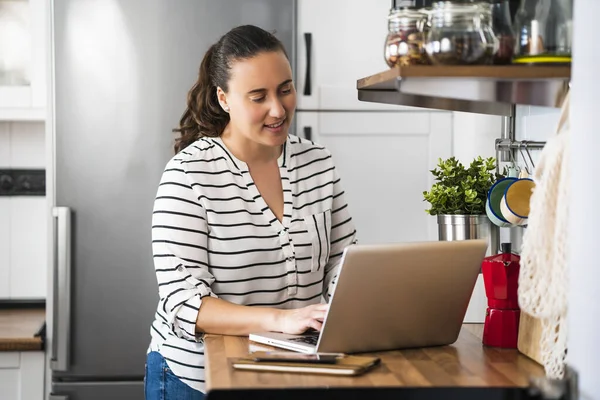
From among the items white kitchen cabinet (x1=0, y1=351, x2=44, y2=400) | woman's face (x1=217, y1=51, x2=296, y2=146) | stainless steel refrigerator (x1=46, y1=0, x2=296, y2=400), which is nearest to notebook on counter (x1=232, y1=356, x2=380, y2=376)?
woman's face (x1=217, y1=51, x2=296, y2=146)

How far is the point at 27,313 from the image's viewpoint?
3143mm

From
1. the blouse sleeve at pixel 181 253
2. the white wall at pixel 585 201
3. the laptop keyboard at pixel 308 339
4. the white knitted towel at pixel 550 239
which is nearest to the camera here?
the white wall at pixel 585 201

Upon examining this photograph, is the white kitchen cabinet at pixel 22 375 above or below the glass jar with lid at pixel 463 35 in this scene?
below

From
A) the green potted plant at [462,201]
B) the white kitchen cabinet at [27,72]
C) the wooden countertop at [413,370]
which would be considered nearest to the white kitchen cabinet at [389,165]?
the green potted plant at [462,201]

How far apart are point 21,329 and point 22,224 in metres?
0.53

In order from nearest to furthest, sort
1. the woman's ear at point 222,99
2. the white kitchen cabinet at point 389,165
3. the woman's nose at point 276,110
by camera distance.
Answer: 1. the woman's nose at point 276,110
2. the woman's ear at point 222,99
3. the white kitchen cabinet at point 389,165

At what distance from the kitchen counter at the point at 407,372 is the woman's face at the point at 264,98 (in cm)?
43

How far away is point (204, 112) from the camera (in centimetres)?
199

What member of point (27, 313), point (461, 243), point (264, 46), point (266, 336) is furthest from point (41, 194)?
point (461, 243)

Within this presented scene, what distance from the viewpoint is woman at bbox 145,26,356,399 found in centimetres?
171

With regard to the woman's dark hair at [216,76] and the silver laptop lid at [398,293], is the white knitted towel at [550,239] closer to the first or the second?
the silver laptop lid at [398,293]

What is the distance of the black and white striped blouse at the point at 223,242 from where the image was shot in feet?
5.63

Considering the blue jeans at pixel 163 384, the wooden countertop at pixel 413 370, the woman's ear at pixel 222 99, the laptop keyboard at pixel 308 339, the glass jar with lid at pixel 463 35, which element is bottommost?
the blue jeans at pixel 163 384

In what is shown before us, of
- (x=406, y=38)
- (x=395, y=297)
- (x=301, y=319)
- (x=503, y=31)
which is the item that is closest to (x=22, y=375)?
(x=301, y=319)
